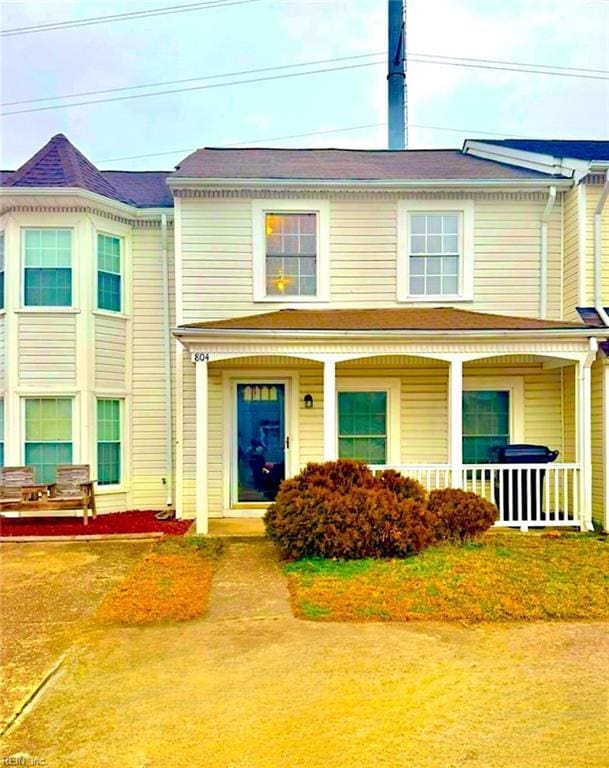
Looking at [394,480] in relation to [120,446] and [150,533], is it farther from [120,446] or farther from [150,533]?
[120,446]

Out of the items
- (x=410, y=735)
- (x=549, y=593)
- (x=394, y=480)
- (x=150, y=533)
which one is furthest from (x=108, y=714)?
(x=150, y=533)

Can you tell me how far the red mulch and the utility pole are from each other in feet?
42.6

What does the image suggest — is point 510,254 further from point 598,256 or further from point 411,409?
point 411,409

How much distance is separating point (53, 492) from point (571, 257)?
29.5 ft

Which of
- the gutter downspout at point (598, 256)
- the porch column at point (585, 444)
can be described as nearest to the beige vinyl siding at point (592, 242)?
the gutter downspout at point (598, 256)

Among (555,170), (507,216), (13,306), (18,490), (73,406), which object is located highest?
(555,170)

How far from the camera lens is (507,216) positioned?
31.7 ft

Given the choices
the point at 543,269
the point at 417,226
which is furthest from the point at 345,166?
the point at 543,269

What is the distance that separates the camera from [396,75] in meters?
18.3

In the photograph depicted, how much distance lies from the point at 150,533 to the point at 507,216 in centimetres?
754

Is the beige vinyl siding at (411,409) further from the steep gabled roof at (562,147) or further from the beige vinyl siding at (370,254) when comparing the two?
the steep gabled roof at (562,147)

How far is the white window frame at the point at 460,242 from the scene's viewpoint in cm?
962

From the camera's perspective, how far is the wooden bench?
28.0 ft

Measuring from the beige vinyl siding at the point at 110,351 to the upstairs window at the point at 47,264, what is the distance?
0.67 m
